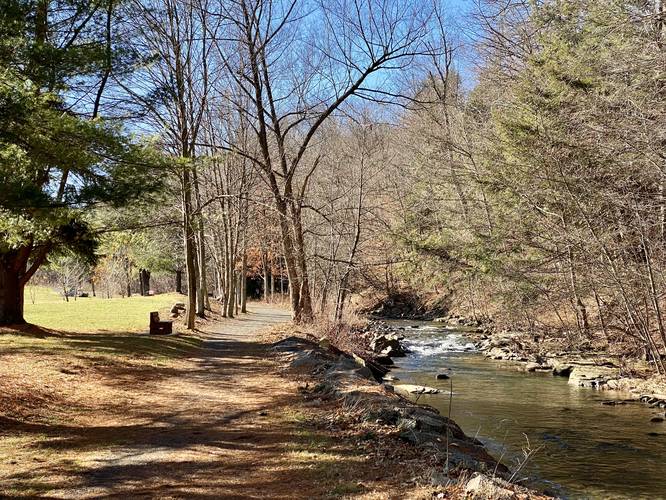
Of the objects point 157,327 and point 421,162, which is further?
point 421,162

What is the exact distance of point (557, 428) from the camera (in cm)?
1084

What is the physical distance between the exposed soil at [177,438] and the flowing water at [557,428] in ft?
7.51

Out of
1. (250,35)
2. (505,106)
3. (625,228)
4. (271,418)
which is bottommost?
(271,418)

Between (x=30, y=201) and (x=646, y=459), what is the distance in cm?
1003

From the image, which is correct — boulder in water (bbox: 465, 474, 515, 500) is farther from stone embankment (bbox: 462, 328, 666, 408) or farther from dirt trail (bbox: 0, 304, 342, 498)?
stone embankment (bbox: 462, 328, 666, 408)

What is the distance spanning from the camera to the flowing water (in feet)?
26.6

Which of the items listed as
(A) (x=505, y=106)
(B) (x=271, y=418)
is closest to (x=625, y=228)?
(A) (x=505, y=106)

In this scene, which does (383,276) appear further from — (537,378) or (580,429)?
(580,429)

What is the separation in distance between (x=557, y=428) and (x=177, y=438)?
7.32m

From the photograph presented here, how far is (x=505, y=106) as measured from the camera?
720 inches

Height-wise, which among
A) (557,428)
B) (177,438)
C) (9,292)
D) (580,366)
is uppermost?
(9,292)

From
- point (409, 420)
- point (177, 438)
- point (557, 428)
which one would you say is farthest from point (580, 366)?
point (177, 438)

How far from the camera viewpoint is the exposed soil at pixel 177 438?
5344 mm

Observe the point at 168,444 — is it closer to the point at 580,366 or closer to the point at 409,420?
the point at 409,420
